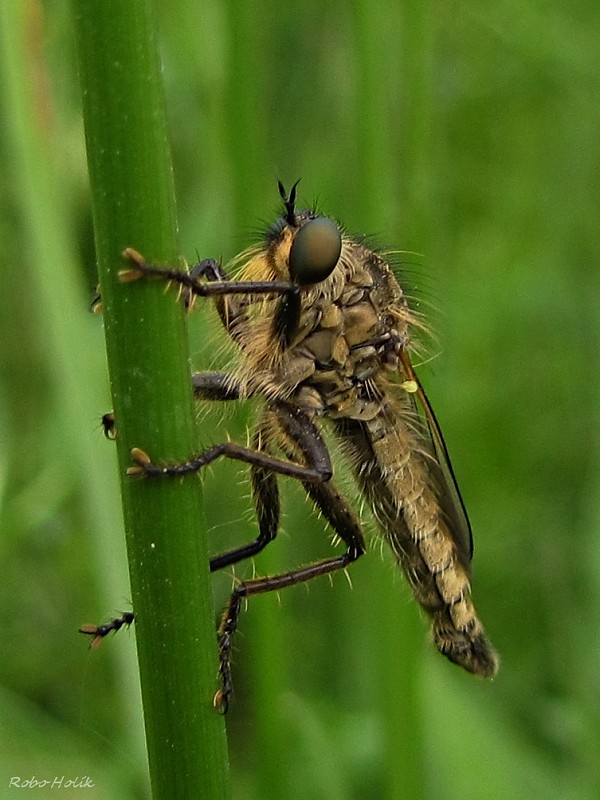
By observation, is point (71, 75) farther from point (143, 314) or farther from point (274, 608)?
point (143, 314)

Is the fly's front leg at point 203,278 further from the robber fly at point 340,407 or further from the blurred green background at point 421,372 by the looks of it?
the blurred green background at point 421,372

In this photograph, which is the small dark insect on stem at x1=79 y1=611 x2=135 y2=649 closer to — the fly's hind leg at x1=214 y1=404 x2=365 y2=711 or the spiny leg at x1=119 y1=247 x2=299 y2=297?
the fly's hind leg at x1=214 y1=404 x2=365 y2=711

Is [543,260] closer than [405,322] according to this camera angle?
No

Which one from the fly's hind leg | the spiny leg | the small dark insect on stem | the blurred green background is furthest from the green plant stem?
the blurred green background

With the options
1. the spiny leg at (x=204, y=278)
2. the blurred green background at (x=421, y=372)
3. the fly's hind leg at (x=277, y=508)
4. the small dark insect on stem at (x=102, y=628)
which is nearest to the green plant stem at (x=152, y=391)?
the spiny leg at (x=204, y=278)

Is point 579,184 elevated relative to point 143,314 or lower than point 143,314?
elevated

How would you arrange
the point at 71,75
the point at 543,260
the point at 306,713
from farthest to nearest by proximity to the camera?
1. the point at 543,260
2. the point at 71,75
3. the point at 306,713

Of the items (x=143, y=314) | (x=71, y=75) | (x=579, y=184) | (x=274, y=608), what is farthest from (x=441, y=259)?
(x=143, y=314)
